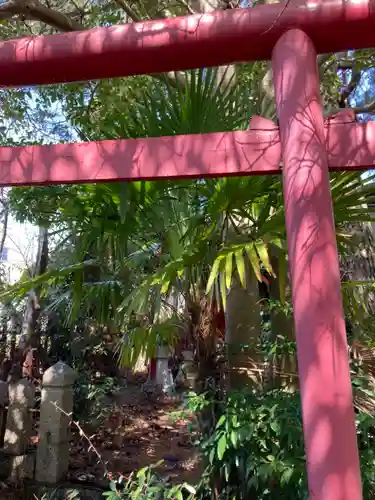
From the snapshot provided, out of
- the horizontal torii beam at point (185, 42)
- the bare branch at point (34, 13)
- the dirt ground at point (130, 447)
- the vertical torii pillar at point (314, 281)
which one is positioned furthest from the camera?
the dirt ground at point (130, 447)

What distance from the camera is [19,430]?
4.18 metres

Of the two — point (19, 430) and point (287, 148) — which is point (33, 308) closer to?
point (19, 430)

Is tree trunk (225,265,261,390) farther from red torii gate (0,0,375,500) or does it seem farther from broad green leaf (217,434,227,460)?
red torii gate (0,0,375,500)

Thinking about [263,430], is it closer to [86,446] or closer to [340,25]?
[340,25]

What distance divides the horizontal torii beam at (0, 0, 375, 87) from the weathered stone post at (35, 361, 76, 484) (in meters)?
2.89

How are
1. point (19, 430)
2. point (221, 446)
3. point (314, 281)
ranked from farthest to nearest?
point (19, 430), point (221, 446), point (314, 281)

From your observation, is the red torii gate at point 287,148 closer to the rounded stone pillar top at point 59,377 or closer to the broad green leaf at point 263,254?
the broad green leaf at point 263,254

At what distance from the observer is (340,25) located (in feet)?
5.62

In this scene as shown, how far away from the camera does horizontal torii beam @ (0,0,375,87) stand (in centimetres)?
172

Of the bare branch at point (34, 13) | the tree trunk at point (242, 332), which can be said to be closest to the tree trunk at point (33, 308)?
the bare branch at point (34, 13)

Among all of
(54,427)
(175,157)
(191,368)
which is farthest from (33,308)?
(175,157)

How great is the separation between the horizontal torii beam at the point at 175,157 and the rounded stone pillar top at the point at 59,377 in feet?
8.69

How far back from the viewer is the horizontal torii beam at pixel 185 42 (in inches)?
67.7

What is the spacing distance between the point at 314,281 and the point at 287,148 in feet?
1.65
